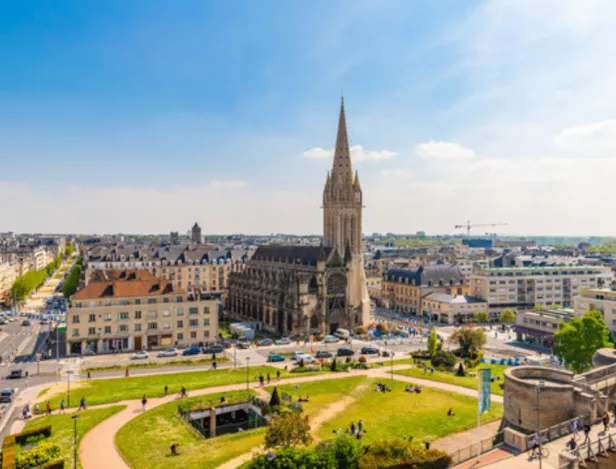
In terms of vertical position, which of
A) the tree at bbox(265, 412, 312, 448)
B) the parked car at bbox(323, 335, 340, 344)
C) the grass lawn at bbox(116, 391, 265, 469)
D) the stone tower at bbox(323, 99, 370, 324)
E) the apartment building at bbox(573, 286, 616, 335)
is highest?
the stone tower at bbox(323, 99, 370, 324)

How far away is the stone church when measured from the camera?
9456 centimetres

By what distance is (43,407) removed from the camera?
4894 centimetres

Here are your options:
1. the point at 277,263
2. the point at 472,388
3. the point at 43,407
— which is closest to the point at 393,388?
the point at 472,388

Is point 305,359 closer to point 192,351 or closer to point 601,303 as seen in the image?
point 192,351

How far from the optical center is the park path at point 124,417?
36.9 meters

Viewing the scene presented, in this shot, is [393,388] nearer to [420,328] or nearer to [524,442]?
[524,442]

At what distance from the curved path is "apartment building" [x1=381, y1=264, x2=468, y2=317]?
55906 millimetres

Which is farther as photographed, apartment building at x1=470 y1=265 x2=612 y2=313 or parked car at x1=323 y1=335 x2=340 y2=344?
apartment building at x1=470 y1=265 x2=612 y2=313

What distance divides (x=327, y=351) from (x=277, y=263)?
32.5 meters

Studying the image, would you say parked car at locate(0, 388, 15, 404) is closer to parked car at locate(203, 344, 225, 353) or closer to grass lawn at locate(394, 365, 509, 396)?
parked car at locate(203, 344, 225, 353)

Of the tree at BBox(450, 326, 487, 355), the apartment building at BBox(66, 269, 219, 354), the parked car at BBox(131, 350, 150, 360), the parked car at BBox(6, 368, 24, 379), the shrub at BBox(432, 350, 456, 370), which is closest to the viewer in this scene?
the parked car at BBox(6, 368, 24, 379)

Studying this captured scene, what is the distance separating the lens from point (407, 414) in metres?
47.6

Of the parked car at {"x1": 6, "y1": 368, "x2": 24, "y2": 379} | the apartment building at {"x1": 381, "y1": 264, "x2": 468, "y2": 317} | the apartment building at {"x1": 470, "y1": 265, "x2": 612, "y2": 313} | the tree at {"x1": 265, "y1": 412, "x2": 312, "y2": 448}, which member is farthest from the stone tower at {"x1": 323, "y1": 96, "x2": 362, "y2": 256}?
the tree at {"x1": 265, "y1": 412, "x2": 312, "y2": 448}

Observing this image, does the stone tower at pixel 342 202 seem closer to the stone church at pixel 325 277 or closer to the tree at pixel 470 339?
the stone church at pixel 325 277
